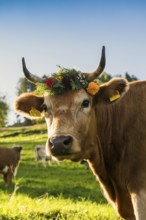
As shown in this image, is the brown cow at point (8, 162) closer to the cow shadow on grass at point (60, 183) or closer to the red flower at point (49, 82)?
the cow shadow on grass at point (60, 183)

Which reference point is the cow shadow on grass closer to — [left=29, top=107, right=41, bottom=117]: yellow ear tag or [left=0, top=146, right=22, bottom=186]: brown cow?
[left=0, top=146, right=22, bottom=186]: brown cow

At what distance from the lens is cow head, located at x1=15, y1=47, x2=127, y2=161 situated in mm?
6238

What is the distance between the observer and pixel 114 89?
7160 mm

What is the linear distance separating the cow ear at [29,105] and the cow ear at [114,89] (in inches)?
41.9

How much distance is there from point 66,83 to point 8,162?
1721cm

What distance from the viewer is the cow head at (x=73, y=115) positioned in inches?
246

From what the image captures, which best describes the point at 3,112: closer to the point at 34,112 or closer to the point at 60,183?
the point at 60,183

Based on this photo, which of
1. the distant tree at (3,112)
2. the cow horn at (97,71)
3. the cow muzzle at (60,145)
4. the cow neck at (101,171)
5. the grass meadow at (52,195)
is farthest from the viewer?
the distant tree at (3,112)

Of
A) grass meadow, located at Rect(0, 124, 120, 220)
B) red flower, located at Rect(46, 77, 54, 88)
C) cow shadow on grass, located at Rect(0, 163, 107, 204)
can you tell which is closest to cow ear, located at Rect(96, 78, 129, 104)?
red flower, located at Rect(46, 77, 54, 88)

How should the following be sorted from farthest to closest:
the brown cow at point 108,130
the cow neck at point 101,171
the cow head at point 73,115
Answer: the cow neck at point 101,171 → the brown cow at point 108,130 → the cow head at point 73,115

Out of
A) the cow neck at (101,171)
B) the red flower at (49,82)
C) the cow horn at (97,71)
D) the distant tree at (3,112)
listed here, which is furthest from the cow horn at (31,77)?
the distant tree at (3,112)

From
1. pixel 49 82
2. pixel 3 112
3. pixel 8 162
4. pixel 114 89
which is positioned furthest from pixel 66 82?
pixel 3 112

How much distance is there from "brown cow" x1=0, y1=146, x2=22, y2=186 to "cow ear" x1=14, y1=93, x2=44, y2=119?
44.5 feet

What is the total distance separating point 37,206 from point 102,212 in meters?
1.39
